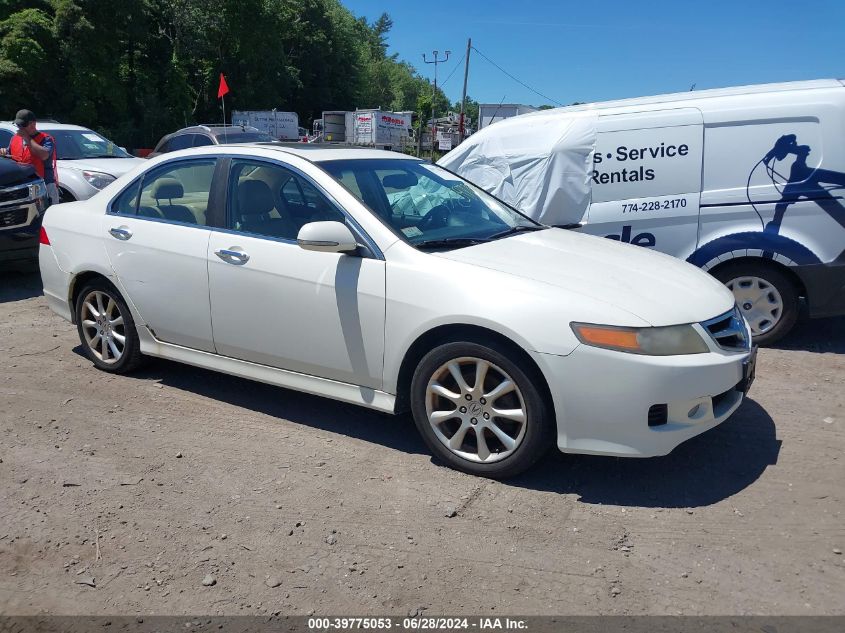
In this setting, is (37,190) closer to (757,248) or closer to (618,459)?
(618,459)

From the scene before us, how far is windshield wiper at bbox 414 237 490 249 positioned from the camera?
3951 millimetres

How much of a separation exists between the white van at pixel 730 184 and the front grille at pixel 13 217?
5.39m

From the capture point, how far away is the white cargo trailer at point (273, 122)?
133 feet

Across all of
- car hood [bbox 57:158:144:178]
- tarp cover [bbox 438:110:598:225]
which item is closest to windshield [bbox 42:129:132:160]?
car hood [bbox 57:158:144:178]

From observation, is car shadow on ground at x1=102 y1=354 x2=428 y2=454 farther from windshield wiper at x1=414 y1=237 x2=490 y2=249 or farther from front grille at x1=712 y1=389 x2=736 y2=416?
front grille at x1=712 y1=389 x2=736 y2=416

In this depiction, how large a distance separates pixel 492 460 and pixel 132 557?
5.58 ft

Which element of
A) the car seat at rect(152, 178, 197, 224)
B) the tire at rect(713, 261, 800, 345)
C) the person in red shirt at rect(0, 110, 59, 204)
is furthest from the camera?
the person in red shirt at rect(0, 110, 59, 204)

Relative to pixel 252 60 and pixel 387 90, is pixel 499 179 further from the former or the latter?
pixel 387 90

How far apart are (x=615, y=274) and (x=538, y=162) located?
10.9 feet

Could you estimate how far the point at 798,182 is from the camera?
5727 millimetres

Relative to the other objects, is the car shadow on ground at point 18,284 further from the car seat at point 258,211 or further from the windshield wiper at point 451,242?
the windshield wiper at point 451,242

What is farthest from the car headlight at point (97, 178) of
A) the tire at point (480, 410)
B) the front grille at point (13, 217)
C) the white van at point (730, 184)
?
the tire at point (480, 410)

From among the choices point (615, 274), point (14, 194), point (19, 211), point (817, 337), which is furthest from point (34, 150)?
point (817, 337)

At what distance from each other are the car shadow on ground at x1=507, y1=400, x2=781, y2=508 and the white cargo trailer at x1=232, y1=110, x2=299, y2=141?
125 ft
